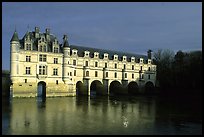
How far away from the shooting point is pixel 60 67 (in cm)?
4466

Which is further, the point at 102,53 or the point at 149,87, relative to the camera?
the point at 149,87

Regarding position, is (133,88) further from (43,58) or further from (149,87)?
(43,58)

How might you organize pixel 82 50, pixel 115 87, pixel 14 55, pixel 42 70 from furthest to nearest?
pixel 115 87, pixel 82 50, pixel 42 70, pixel 14 55

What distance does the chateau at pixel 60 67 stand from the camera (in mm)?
40375

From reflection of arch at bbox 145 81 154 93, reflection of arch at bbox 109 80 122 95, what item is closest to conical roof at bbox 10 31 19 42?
reflection of arch at bbox 109 80 122 95

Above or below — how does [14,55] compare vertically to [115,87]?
above

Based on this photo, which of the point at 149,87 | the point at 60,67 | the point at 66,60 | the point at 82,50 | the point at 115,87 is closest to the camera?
the point at 60,67

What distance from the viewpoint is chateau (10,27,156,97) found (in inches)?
1590

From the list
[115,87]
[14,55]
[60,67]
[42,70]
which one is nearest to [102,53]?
[115,87]

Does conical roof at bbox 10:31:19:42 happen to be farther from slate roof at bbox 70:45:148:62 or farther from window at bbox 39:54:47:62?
slate roof at bbox 70:45:148:62

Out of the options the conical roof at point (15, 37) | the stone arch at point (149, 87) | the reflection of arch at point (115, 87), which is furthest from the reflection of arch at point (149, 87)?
the conical roof at point (15, 37)

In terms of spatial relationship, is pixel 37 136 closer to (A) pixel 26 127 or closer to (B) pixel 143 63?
(A) pixel 26 127

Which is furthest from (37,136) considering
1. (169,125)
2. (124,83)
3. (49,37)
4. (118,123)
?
(124,83)

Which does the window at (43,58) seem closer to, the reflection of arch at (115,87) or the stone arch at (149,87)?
the reflection of arch at (115,87)
